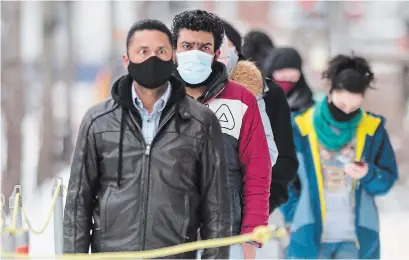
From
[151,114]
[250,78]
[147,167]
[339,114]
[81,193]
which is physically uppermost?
[250,78]

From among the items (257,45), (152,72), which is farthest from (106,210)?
(257,45)

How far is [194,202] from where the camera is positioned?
15.7 ft

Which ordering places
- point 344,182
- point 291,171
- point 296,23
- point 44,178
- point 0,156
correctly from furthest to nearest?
point 296,23 → point 44,178 → point 0,156 → point 344,182 → point 291,171

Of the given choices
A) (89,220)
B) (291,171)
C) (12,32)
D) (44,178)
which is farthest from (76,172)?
(44,178)

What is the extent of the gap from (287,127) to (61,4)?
1451 cm

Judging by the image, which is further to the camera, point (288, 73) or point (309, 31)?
point (309, 31)

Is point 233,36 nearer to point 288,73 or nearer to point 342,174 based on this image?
point 342,174

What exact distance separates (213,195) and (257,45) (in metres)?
5.37

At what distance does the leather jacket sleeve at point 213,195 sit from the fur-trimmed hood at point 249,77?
1579 mm

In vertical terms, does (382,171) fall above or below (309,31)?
below

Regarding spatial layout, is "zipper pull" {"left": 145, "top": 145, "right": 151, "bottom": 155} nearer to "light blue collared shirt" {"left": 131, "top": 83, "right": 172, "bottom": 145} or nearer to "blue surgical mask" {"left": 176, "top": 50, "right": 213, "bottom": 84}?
"light blue collared shirt" {"left": 131, "top": 83, "right": 172, "bottom": 145}

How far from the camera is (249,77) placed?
640 centimetres

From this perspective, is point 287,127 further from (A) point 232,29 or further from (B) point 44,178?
(B) point 44,178

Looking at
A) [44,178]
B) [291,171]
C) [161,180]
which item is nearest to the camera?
[161,180]
